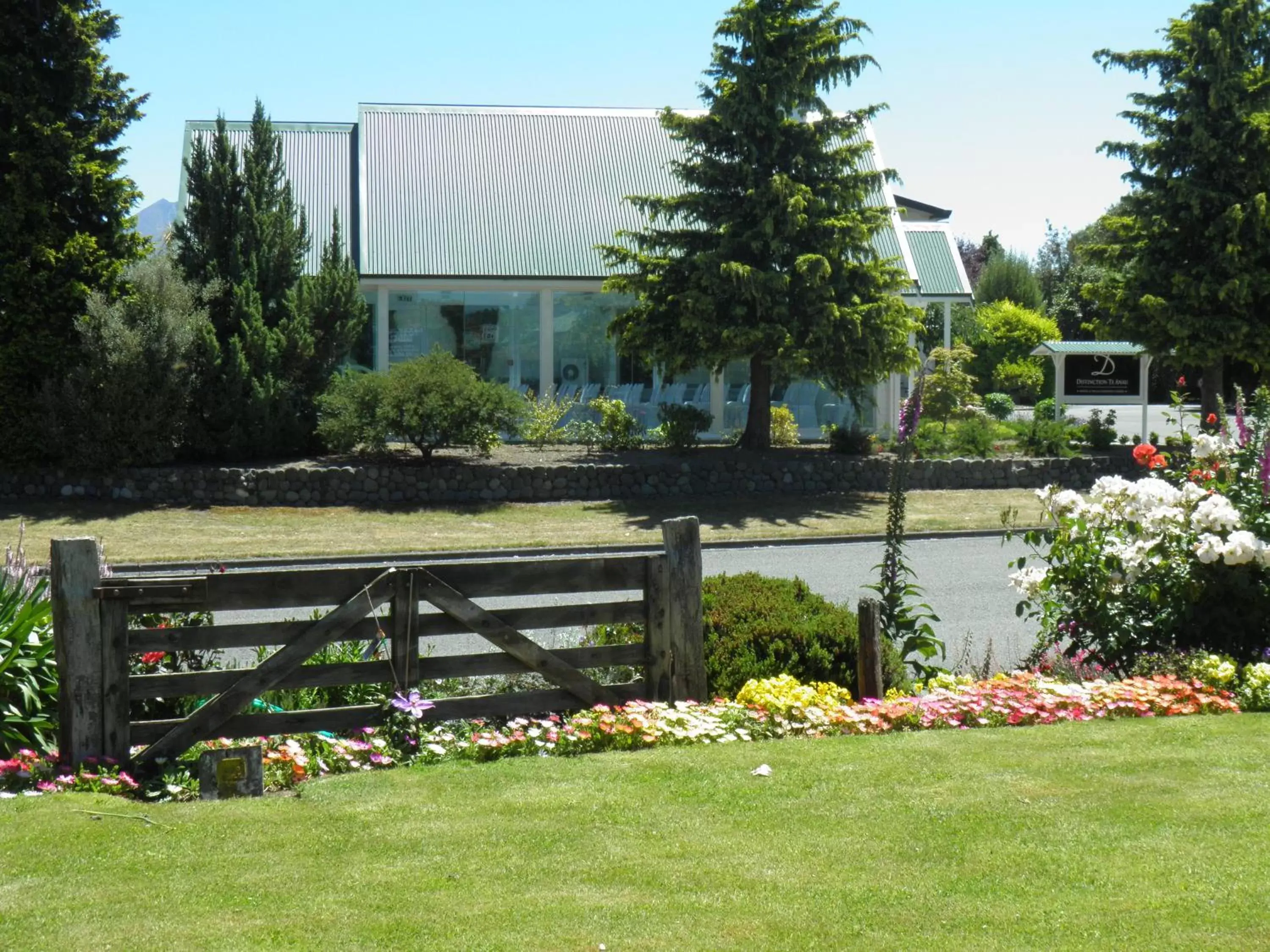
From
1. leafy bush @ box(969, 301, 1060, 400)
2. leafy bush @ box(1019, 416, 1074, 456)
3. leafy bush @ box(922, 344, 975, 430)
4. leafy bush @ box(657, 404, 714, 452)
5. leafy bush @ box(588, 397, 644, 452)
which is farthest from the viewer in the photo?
leafy bush @ box(969, 301, 1060, 400)

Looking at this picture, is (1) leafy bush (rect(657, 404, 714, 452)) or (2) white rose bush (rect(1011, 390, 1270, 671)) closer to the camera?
(2) white rose bush (rect(1011, 390, 1270, 671))

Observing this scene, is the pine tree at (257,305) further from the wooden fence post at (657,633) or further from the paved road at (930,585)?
the wooden fence post at (657,633)

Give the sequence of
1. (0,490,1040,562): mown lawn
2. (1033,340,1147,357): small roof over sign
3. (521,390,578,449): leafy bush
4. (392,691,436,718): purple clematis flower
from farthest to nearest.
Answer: (1033,340,1147,357): small roof over sign
(521,390,578,449): leafy bush
(0,490,1040,562): mown lawn
(392,691,436,718): purple clematis flower

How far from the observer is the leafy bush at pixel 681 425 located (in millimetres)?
23531

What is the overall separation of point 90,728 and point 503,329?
846 inches

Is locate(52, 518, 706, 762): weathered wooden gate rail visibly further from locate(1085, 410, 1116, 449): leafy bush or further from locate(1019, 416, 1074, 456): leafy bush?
locate(1085, 410, 1116, 449): leafy bush

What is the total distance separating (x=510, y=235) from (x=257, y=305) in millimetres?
7668

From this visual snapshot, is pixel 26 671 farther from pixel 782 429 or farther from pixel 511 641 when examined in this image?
pixel 782 429

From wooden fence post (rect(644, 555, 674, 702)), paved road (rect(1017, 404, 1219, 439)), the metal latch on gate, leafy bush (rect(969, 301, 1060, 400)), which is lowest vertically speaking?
wooden fence post (rect(644, 555, 674, 702))

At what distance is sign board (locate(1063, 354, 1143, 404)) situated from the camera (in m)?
28.0

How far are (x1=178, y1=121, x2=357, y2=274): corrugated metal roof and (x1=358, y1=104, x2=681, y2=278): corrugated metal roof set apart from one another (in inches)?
21.5

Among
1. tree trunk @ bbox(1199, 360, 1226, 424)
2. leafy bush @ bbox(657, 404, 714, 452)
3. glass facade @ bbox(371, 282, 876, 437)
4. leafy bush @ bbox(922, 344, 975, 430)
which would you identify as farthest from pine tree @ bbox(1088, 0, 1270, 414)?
leafy bush @ bbox(657, 404, 714, 452)

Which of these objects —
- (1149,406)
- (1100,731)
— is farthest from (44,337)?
(1149,406)

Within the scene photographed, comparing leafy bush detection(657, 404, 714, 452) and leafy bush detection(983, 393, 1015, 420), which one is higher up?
leafy bush detection(983, 393, 1015, 420)
